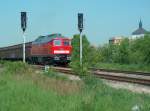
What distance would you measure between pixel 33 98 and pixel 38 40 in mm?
35298

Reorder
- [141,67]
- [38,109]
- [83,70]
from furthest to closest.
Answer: [141,67] → [83,70] → [38,109]

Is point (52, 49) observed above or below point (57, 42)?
below

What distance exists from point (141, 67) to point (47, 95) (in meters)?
→ 26.5

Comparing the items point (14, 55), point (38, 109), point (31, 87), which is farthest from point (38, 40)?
point (38, 109)

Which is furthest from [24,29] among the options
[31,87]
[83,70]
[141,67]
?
[31,87]

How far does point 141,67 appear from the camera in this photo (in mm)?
38219

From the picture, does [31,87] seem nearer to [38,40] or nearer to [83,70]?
[83,70]

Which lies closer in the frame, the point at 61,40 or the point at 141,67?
the point at 141,67

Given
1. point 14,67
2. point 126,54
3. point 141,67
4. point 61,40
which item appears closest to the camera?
point 14,67

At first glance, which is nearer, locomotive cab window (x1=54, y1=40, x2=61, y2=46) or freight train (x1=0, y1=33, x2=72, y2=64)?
freight train (x1=0, y1=33, x2=72, y2=64)

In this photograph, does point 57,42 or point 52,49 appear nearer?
point 52,49

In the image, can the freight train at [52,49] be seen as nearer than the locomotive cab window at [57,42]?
Yes

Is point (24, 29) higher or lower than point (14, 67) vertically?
higher

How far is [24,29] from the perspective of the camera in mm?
30578
